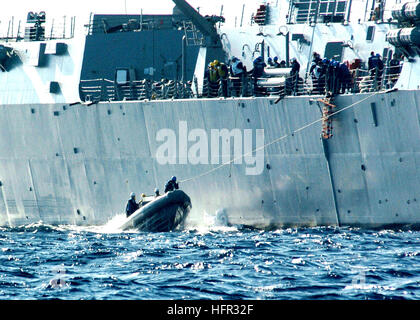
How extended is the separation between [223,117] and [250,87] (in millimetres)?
1153

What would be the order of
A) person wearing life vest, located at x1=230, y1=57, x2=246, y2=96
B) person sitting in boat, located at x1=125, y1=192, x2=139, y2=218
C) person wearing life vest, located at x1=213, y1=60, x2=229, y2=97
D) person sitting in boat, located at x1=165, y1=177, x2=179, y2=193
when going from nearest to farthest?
person sitting in boat, located at x1=165, y1=177, x2=179, y2=193
person wearing life vest, located at x1=230, y1=57, x2=246, y2=96
person wearing life vest, located at x1=213, y1=60, x2=229, y2=97
person sitting in boat, located at x1=125, y1=192, x2=139, y2=218

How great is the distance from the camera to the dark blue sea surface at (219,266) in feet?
57.8

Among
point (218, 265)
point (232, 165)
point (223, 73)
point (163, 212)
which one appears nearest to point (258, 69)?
point (223, 73)

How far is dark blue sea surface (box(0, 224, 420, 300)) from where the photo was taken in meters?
17.6

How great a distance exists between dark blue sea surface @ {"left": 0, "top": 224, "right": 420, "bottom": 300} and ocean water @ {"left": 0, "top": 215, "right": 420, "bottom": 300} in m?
0.02

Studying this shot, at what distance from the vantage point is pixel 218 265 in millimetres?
20812

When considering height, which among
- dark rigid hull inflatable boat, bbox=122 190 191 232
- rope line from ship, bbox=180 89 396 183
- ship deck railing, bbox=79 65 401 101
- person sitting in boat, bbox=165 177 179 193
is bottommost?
dark rigid hull inflatable boat, bbox=122 190 191 232

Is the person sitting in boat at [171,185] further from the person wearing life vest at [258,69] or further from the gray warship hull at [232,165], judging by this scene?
the person wearing life vest at [258,69]

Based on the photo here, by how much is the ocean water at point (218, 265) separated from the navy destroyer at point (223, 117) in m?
1.57

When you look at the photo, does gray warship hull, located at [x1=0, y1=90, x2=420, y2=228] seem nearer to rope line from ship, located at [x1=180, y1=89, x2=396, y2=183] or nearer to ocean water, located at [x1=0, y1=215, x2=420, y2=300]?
rope line from ship, located at [x1=180, y1=89, x2=396, y2=183]

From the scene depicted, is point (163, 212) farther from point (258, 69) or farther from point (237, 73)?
point (258, 69)

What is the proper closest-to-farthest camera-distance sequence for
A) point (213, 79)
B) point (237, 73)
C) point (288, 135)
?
point (288, 135) → point (237, 73) → point (213, 79)

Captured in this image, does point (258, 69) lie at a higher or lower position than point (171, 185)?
higher

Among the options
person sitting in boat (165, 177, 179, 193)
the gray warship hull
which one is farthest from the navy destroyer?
person sitting in boat (165, 177, 179, 193)
